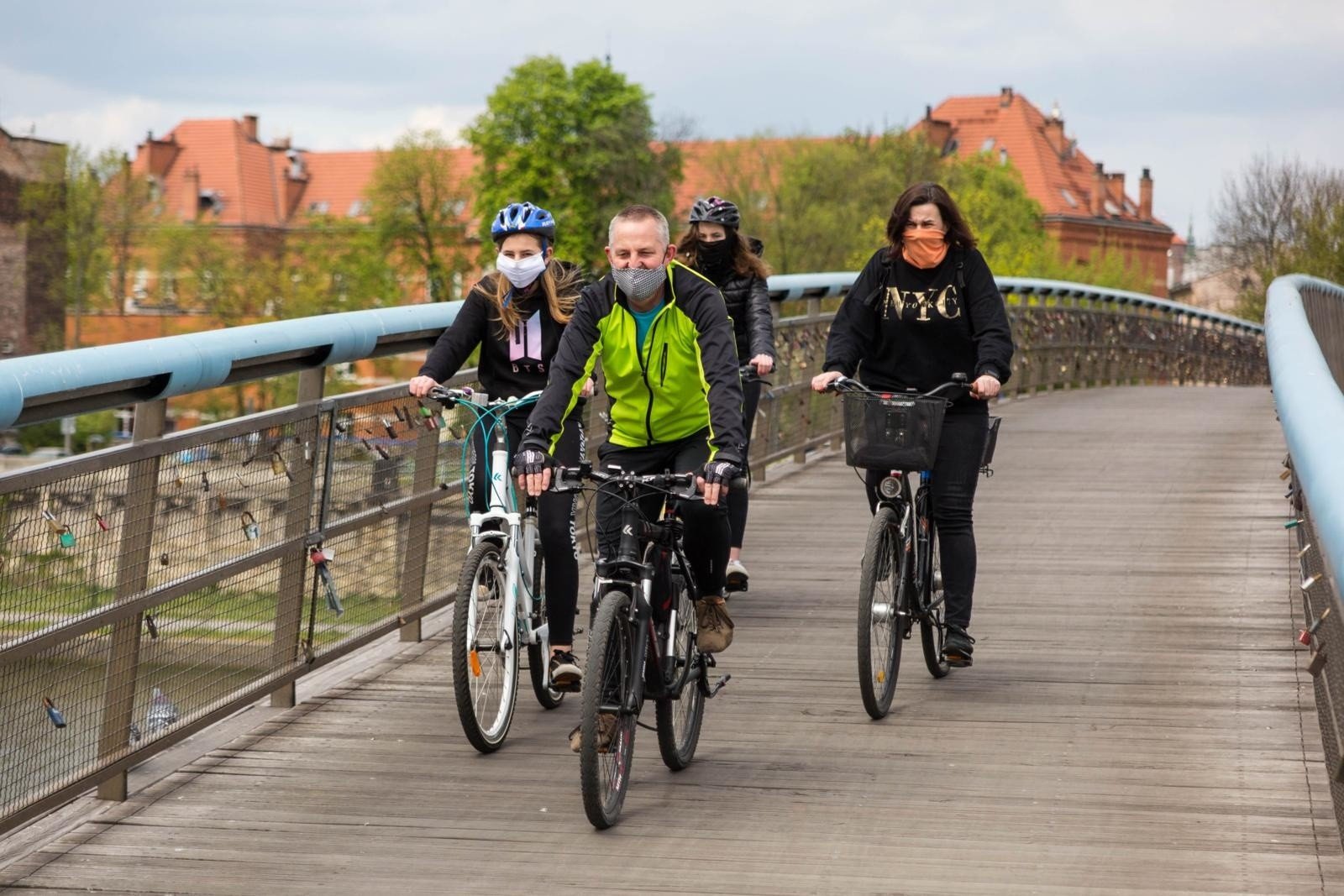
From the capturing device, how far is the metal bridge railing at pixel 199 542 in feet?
15.9

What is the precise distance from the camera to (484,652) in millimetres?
6129

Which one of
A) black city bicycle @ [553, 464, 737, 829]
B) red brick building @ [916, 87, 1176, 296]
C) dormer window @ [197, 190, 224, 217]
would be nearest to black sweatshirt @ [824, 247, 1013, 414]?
black city bicycle @ [553, 464, 737, 829]

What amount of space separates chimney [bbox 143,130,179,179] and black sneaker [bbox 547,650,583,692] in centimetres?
11640

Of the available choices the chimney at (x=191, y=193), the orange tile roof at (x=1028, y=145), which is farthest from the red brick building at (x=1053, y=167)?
the chimney at (x=191, y=193)

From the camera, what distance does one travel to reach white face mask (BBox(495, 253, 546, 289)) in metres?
6.51

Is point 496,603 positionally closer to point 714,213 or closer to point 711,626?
point 711,626

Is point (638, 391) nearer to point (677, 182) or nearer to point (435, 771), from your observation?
point (435, 771)

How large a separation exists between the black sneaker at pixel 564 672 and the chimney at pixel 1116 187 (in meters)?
114

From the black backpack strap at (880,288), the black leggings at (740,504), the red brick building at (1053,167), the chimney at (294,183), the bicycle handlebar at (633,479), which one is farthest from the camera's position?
the chimney at (294,183)

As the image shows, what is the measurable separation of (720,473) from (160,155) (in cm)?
11843

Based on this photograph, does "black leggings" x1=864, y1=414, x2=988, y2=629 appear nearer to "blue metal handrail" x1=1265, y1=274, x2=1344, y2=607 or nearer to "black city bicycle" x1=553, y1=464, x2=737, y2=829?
"blue metal handrail" x1=1265, y1=274, x2=1344, y2=607

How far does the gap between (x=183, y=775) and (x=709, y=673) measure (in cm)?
214

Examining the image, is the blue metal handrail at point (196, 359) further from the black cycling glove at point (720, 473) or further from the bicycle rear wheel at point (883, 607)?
the bicycle rear wheel at point (883, 607)

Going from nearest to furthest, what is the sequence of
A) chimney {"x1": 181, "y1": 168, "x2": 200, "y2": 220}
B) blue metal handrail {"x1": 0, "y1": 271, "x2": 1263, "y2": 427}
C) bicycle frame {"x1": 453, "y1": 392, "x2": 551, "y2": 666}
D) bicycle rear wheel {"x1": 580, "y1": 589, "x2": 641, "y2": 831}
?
blue metal handrail {"x1": 0, "y1": 271, "x2": 1263, "y2": 427}, bicycle rear wheel {"x1": 580, "y1": 589, "x2": 641, "y2": 831}, bicycle frame {"x1": 453, "y1": 392, "x2": 551, "y2": 666}, chimney {"x1": 181, "y1": 168, "x2": 200, "y2": 220}
